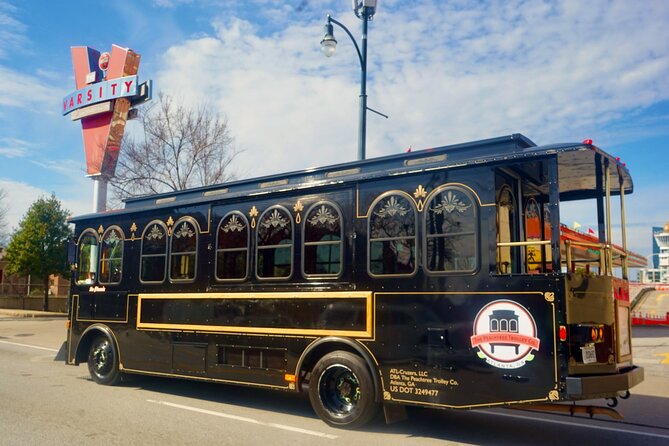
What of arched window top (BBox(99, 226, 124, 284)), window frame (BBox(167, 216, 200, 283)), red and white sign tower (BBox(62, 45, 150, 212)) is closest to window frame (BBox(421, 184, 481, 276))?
window frame (BBox(167, 216, 200, 283))

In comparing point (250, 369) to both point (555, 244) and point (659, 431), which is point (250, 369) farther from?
point (659, 431)

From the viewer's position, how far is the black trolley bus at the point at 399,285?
5762 millimetres

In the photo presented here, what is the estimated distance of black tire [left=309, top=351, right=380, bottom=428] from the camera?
663 centimetres

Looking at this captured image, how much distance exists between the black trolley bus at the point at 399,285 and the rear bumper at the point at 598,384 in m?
0.02

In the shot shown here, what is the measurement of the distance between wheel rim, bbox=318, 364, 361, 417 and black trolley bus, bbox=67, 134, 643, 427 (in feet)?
0.05

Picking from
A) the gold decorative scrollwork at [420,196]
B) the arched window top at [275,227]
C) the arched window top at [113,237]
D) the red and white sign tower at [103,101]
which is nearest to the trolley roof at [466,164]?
the gold decorative scrollwork at [420,196]

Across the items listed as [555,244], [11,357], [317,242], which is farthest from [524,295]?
[11,357]

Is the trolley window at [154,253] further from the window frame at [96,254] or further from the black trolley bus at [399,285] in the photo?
the window frame at [96,254]

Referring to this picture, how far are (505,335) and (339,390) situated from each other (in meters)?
2.25

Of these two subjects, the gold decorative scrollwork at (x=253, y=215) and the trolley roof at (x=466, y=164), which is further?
the gold decorative scrollwork at (x=253, y=215)

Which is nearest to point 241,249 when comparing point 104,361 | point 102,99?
point 104,361

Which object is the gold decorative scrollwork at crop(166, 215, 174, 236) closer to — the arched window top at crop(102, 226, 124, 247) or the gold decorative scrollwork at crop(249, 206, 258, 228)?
the arched window top at crop(102, 226, 124, 247)

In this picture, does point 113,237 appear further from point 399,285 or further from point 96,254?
point 399,285

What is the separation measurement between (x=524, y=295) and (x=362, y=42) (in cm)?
857
